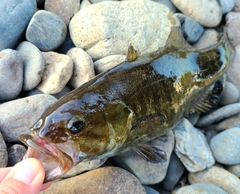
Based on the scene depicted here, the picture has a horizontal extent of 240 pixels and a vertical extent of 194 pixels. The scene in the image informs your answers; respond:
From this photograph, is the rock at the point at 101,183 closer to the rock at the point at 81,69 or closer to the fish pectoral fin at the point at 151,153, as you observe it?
the fish pectoral fin at the point at 151,153

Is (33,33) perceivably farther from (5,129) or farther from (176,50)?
(176,50)

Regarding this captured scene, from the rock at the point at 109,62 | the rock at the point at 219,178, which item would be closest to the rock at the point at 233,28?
the rock at the point at 109,62

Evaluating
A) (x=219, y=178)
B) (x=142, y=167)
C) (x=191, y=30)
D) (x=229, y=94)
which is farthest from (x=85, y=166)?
(x=191, y=30)

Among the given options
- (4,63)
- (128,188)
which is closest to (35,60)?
(4,63)

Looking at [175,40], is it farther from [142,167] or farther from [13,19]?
[13,19]

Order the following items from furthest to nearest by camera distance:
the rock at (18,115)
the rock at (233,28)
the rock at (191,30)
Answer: the rock at (233,28) → the rock at (191,30) → the rock at (18,115)

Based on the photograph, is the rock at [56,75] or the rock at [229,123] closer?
the rock at [56,75]

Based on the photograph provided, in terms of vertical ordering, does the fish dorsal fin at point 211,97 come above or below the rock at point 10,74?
below

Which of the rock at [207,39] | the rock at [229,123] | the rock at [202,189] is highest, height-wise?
the rock at [207,39]
